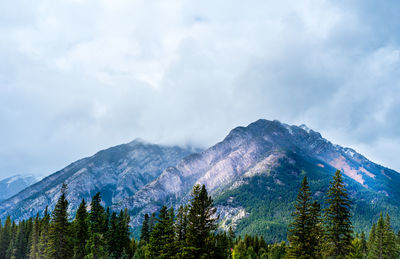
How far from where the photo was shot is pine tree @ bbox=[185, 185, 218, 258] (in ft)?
147

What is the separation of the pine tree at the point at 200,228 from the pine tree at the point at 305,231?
431 inches

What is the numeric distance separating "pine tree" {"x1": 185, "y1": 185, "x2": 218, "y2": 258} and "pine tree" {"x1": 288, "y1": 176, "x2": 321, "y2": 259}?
10944 millimetres

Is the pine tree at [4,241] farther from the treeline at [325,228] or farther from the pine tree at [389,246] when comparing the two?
the pine tree at [389,246]

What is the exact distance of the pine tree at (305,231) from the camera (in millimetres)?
41562

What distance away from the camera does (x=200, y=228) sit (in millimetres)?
45531

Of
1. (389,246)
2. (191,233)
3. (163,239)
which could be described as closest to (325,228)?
(191,233)

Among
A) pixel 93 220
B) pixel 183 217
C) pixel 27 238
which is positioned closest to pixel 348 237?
pixel 183 217

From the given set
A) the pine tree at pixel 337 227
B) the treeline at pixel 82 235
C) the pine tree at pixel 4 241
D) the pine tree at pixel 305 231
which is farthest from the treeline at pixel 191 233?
the pine tree at pixel 4 241

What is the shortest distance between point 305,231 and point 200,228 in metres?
14.1

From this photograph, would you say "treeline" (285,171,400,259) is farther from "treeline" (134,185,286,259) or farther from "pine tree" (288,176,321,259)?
"treeline" (134,185,286,259)

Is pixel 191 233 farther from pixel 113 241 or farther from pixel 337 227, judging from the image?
pixel 113 241

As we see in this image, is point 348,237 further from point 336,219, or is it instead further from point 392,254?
point 392,254

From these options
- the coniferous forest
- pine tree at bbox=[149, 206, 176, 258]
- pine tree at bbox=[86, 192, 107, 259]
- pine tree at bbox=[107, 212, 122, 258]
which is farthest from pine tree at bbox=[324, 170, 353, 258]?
pine tree at bbox=[107, 212, 122, 258]

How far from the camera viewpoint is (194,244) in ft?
148
